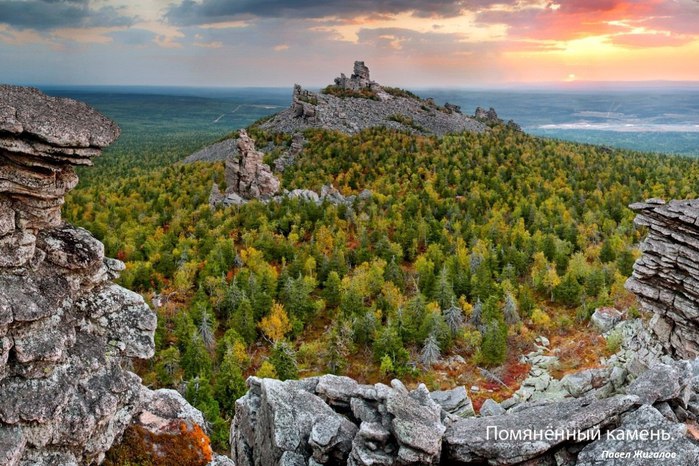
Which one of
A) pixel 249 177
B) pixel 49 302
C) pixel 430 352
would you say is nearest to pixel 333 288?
pixel 430 352

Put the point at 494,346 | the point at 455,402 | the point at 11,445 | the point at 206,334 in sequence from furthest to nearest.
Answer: the point at 206,334
the point at 494,346
the point at 455,402
the point at 11,445

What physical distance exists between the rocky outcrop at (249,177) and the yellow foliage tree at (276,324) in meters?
35.4

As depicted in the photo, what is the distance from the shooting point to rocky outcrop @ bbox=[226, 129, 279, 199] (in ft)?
267

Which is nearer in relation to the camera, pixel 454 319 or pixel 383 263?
pixel 454 319

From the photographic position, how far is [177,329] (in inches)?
1784

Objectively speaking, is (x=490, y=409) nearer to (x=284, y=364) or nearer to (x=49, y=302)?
(x=284, y=364)

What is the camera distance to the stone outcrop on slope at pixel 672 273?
2964 cm

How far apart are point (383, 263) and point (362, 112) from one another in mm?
71110

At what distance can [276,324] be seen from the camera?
154 feet

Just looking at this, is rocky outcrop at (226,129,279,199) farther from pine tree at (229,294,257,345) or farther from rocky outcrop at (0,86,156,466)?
rocky outcrop at (0,86,156,466)

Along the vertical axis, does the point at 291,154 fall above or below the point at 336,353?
above

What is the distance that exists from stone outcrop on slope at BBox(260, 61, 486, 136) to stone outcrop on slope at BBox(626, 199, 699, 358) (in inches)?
3306

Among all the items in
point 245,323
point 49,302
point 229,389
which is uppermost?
point 49,302

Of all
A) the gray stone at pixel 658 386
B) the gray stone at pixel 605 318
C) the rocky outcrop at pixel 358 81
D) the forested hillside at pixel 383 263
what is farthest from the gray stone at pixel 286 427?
the rocky outcrop at pixel 358 81
